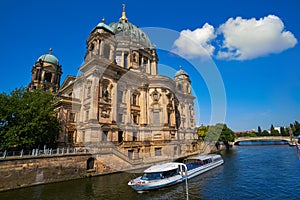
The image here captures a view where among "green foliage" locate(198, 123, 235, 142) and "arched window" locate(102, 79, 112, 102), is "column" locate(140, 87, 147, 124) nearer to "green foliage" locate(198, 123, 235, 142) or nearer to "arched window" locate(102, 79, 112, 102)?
"arched window" locate(102, 79, 112, 102)

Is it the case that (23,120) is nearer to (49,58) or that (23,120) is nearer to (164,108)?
(164,108)

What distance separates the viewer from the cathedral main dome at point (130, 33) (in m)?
50.3

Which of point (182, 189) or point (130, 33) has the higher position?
point (130, 33)

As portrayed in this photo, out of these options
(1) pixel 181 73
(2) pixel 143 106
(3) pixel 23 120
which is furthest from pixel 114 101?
(1) pixel 181 73

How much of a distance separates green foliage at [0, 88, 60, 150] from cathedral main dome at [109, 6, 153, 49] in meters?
30.9

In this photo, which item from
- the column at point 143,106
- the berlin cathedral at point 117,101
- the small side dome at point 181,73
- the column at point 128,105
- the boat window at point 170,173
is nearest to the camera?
the boat window at point 170,173

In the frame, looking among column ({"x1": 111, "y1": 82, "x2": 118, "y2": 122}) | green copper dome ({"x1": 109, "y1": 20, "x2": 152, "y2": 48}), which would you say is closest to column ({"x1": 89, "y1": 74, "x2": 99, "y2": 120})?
column ({"x1": 111, "y1": 82, "x2": 118, "y2": 122})

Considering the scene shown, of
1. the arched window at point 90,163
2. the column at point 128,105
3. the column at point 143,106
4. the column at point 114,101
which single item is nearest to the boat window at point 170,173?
the arched window at point 90,163

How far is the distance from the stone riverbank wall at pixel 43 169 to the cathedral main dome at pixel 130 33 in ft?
116

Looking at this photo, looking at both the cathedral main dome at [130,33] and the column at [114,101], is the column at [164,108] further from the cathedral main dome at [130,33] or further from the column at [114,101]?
the cathedral main dome at [130,33]

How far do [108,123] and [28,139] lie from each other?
12.6 meters

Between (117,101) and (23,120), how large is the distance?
1640cm

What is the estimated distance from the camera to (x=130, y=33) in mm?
52250

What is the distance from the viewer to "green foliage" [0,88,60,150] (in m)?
22.4
